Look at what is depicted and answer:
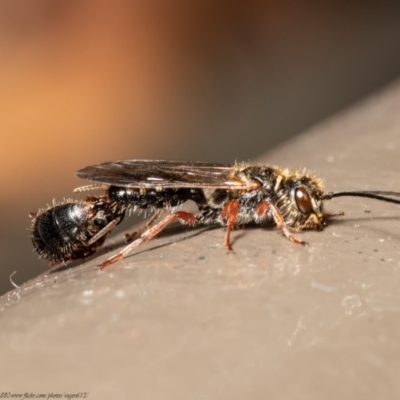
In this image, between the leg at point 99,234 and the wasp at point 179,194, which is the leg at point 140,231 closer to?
the wasp at point 179,194

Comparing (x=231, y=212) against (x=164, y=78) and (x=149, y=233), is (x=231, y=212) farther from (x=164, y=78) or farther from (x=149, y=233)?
(x=164, y=78)

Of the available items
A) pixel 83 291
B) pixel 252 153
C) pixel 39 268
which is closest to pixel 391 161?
pixel 83 291

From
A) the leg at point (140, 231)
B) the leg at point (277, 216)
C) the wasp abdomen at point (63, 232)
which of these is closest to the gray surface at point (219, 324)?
the leg at point (277, 216)

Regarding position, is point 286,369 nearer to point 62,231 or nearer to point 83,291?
point 83,291

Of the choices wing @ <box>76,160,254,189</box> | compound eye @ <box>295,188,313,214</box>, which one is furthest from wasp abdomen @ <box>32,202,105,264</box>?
compound eye @ <box>295,188,313,214</box>

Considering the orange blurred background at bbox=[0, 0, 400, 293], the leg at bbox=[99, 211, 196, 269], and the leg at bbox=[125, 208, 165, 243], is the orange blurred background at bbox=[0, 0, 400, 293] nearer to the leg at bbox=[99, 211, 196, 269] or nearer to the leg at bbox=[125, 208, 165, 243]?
the leg at bbox=[125, 208, 165, 243]

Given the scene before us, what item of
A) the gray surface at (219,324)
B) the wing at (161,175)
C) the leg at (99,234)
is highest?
the wing at (161,175)

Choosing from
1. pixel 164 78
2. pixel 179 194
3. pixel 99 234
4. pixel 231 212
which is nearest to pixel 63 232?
A: pixel 99 234
